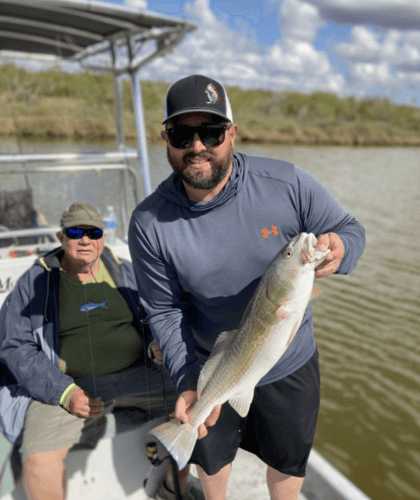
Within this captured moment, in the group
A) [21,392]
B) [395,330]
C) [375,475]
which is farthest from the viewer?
[395,330]

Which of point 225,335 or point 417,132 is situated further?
point 417,132

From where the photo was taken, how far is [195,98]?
5.83 feet

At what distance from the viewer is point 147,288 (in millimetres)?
2053

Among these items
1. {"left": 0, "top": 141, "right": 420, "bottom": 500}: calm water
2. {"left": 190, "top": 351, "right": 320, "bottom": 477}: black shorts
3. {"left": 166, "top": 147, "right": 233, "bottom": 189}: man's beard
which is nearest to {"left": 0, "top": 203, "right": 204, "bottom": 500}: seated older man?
{"left": 190, "top": 351, "right": 320, "bottom": 477}: black shorts

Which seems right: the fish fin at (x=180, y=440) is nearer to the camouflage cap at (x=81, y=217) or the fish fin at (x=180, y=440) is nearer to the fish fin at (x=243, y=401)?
the fish fin at (x=243, y=401)

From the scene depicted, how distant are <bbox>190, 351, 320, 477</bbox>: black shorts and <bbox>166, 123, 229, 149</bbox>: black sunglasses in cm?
126

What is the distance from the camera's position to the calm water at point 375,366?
4.95m

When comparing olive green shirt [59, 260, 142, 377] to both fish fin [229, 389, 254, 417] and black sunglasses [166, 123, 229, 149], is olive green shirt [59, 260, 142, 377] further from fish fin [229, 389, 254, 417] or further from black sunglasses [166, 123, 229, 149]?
black sunglasses [166, 123, 229, 149]

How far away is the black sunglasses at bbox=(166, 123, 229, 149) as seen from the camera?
5.98ft

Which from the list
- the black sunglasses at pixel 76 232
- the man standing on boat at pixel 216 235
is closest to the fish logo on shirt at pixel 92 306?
the black sunglasses at pixel 76 232

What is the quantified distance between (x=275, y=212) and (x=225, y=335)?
2.06 feet

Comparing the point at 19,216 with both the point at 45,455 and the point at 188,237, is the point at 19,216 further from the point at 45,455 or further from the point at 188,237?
the point at 188,237

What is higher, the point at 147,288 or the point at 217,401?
the point at 147,288

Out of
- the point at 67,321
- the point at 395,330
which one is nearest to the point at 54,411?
the point at 67,321
